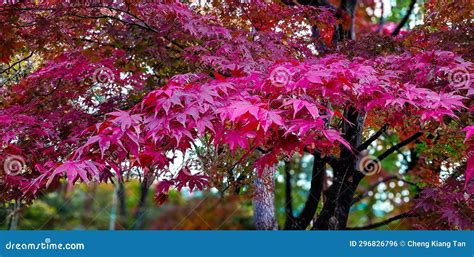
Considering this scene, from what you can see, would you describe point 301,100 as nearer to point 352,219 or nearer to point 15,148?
point 15,148

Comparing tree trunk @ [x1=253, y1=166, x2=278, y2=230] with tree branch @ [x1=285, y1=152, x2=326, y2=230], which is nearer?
tree trunk @ [x1=253, y1=166, x2=278, y2=230]

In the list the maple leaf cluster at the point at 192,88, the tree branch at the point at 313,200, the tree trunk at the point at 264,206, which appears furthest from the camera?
the tree branch at the point at 313,200

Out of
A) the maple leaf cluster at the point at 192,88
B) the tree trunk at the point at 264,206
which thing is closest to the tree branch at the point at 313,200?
the tree trunk at the point at 264,206

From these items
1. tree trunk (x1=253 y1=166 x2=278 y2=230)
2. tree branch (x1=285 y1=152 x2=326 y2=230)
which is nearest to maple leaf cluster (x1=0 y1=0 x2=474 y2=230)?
tree branch (x1=285 y1=152 x2=326 y2=230)

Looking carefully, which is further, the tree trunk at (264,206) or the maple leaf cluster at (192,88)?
the tree trunk at (264,206)

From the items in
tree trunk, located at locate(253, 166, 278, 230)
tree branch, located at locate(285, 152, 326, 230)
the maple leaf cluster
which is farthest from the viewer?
tree branch, located at locate(285, 152, 326, 230)

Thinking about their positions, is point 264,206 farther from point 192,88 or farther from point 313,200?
point 192,88

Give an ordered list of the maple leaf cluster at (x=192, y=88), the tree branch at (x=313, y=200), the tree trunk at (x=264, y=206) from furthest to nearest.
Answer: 1. the tree branch at (x=313, y=200)
2. the tree trunk at (x=264, y=206)
3. the maple leaf cluster at (x=192, y=88)

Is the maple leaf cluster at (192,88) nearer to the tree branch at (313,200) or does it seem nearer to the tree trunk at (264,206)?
the tree branch at (313,200)

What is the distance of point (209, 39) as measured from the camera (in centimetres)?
283

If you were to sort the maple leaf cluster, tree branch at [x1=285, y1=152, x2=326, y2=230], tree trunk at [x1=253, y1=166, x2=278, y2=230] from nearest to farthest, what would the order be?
the maple leaf cluster → tree trunk at [x1=253, y1=166, x2=278, y2=230] → tree branch at [x1=285, y1=152, x2=326, y2=230]

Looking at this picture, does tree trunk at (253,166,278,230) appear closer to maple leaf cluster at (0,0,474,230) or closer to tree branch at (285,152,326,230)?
tree branch at (285,152,326,230)

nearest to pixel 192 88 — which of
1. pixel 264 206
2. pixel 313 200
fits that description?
pixel 264 206

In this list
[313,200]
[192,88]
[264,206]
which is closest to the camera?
[192,88]
